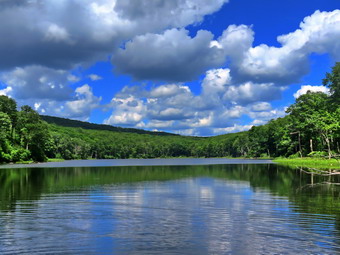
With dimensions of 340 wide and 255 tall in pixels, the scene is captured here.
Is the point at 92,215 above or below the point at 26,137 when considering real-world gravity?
below

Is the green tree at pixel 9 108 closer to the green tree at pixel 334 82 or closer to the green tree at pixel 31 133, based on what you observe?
the green tree at pixel 31 133

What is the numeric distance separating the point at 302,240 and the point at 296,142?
438 ft

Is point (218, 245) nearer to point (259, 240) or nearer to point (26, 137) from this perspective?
point (259, 240)

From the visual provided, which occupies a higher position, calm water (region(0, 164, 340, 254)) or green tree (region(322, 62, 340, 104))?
green tree (region(322, 62, 340, 104))

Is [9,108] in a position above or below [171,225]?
above

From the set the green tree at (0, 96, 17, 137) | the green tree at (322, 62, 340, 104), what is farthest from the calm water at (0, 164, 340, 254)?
the green tree at (0, 96, 17, 137)

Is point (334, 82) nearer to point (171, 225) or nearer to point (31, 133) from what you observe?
point (171, 225)

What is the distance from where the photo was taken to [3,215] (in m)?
21.7

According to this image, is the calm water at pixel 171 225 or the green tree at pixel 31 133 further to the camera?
the green tree at pixel 31 133

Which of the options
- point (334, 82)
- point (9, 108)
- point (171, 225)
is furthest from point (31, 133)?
point (171, 225)

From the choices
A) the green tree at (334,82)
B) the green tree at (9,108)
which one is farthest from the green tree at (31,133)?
the green tree at (334,82)

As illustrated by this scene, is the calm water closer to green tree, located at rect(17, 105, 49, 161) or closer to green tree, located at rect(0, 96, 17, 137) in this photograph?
green tree, located at rect(0, 96, 17, 137)

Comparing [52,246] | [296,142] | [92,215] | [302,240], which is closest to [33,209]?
[92,215]

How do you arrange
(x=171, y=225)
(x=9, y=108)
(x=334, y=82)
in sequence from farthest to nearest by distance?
(x=9, y=108) < (x=334, y=82) < (x=171, y=225)
